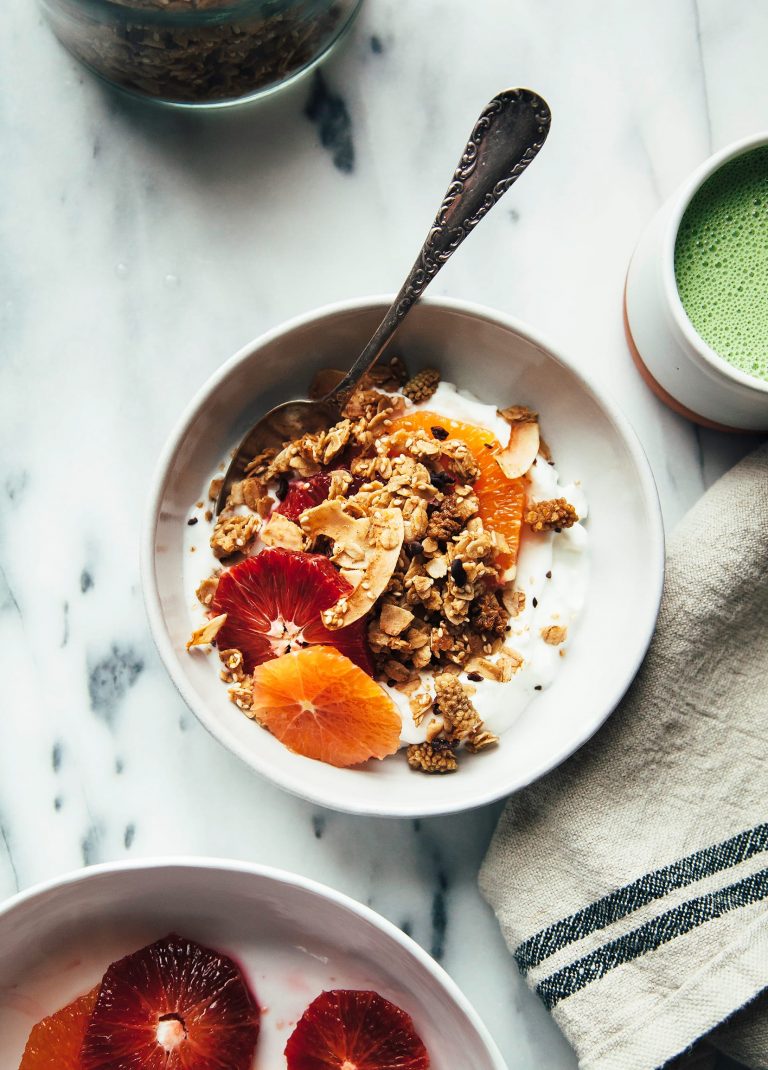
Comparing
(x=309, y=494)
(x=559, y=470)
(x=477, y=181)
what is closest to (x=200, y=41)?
(x=477, y=181)

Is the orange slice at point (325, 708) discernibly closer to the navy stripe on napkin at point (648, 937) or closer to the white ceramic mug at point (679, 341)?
the navy stripe on napkin at point (648, 937)

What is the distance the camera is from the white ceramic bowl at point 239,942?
0.91 metres

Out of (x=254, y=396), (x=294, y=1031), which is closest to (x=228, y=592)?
(x=254, y=396)

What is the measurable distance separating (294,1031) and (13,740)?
1.36 ft

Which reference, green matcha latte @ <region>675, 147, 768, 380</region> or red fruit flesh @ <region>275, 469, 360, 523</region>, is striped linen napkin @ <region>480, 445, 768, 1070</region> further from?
red fruit flesh @ <region>275, 469, 360, 523</region>

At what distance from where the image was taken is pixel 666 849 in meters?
0.98

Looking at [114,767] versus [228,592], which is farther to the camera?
[114,767]

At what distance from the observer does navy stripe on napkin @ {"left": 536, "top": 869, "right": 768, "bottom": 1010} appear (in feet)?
3.16

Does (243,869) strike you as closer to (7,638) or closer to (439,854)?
(439,854)

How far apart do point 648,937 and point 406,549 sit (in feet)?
1.51

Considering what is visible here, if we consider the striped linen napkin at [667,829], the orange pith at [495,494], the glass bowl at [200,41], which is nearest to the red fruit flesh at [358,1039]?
the striped linen napkin at [667,829]

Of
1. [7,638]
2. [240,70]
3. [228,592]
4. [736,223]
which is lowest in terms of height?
[7,638]

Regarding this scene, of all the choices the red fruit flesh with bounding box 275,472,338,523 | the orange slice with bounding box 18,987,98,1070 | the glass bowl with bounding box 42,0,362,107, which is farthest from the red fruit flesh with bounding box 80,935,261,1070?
the glass bowl with bounding box 42,0,362,107

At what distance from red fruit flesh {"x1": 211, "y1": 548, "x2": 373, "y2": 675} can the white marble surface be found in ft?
0.50
